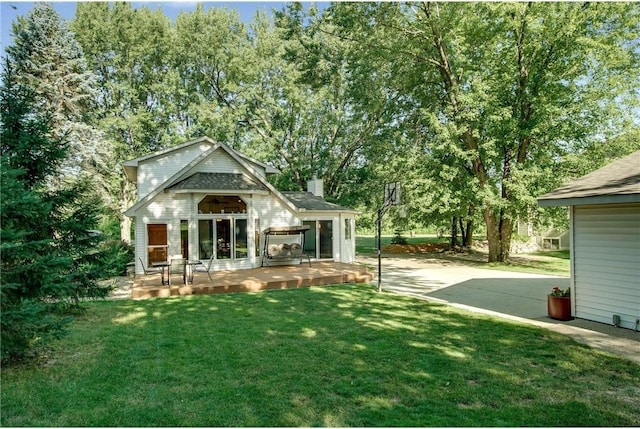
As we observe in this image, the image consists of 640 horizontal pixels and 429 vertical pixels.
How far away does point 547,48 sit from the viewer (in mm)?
16641

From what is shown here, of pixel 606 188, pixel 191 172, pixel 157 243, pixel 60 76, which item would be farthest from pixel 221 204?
pixel 60 76

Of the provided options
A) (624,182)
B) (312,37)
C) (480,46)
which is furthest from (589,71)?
(312,37)

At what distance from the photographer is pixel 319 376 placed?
15.8ft

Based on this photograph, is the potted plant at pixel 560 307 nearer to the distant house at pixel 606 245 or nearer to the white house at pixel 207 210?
the distant house at pixel 606 245

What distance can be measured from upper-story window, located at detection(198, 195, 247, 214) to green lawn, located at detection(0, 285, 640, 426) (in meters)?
6.94

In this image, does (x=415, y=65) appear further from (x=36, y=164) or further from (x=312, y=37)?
(x=36, y=164)

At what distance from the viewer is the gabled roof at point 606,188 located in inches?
262

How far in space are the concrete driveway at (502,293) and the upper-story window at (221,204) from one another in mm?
6003

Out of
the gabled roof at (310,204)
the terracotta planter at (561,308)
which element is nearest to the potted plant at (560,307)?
the terracotta planter at (561,308)

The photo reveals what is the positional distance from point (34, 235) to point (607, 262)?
10043mm

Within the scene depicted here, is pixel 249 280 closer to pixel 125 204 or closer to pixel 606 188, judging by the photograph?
pixel 606 188

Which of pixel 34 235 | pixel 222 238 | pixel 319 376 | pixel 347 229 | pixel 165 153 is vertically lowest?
pixel 319 376

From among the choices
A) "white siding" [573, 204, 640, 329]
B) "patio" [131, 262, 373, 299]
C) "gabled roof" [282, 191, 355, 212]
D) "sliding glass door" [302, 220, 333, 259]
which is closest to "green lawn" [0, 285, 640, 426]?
"white siding" [573, 204, 640, 329]

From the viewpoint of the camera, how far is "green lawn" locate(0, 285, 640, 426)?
151 inches
